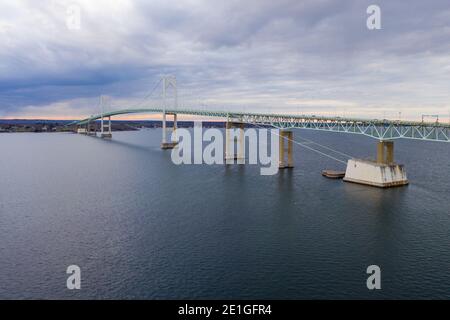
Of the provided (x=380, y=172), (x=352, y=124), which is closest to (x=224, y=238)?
(x=380, y=172)

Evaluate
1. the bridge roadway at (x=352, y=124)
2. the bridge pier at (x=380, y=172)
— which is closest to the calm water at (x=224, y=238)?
the bridge pier at (x=380, y=172)

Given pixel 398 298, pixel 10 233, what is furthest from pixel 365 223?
pixel 10 233

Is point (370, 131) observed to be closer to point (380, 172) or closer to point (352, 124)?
Result: point (352, 124)

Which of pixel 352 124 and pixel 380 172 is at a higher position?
pixel 352 124

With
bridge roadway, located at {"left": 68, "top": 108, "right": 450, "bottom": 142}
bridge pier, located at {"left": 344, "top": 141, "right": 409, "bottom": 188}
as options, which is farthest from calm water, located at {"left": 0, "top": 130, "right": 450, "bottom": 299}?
bridge roadway, located at {"left": 68, "top": 108, "right": 450, "bottom": 142}

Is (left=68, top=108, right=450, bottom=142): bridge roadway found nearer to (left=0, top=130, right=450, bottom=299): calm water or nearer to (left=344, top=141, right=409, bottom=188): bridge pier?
(left=344, top=141, right=409, bottom=188): bridge pier

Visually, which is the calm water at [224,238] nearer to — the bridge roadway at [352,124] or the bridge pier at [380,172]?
Answer: the bridge pier at [380,172]
